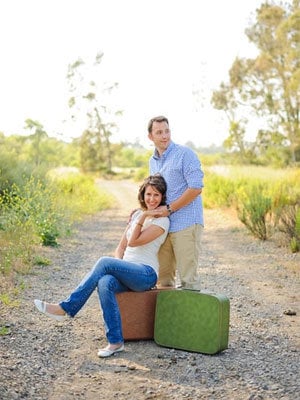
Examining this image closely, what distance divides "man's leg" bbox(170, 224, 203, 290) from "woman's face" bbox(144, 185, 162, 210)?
29 cm

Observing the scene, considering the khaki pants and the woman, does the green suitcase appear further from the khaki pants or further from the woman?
the khaki pants

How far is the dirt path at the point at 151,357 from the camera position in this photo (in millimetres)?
4504

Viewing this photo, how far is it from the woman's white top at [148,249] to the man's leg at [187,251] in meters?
0.14

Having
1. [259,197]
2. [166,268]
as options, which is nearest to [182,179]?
[166,268]

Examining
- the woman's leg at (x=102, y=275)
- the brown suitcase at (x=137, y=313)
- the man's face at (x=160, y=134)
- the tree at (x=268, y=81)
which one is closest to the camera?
the woman's leg at (x=102, y=275)

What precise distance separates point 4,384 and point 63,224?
860 cm

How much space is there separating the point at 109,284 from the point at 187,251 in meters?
0.71

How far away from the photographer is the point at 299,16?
2958 cm

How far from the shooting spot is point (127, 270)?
17.9 ft

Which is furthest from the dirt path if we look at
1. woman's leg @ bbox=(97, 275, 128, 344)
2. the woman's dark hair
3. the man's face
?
the man's face

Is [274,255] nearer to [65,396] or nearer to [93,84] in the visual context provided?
[65,396]

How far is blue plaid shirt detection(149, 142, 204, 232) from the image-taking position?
18.7ft

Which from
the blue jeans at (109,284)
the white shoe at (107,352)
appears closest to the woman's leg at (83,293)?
the blue jeans at (109,284)

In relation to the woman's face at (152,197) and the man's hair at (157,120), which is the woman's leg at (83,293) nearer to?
the woman's face at (152,197)
